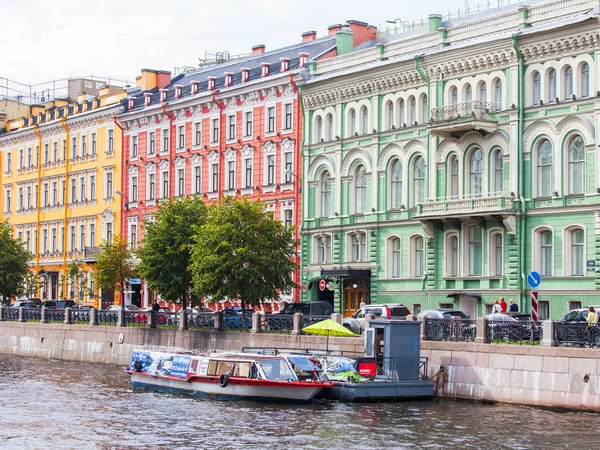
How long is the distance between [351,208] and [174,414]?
23.8 metres

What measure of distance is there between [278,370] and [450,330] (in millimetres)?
5409

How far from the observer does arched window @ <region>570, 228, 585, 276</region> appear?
46000mm

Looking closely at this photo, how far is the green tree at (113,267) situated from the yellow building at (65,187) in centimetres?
653

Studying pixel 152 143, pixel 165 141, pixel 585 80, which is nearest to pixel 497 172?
pixel 585 80

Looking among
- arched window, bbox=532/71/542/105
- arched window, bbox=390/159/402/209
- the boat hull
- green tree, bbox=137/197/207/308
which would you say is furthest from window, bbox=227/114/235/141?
the boat hull

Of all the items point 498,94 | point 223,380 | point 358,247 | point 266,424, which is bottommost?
point 266,424

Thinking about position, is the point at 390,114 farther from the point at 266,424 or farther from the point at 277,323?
the point at 266,424

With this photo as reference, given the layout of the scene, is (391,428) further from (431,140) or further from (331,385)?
(431,140)

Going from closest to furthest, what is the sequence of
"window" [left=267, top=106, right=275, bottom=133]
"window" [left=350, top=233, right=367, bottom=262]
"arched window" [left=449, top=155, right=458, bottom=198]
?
1. "arched window" [left=449, top=155, right=458, bottom=198]
2. "window" [left=350, top=233, right=367, bottom=262]
3. "window" [left=267, top=106, right=275, bottom=133]

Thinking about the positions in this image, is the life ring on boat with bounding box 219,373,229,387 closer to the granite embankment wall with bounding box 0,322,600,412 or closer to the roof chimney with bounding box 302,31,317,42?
the granite embankment wall with bounding box 0,322,600,412

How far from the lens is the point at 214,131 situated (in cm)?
6569

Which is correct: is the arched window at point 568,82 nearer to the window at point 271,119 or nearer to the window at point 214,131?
the window at point 271,119

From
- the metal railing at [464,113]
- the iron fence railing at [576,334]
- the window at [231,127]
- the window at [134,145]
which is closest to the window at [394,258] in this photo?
the metal railing at [464,113]

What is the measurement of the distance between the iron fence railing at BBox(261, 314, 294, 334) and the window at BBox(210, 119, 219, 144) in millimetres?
22527
